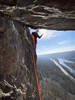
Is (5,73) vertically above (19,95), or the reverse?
(5,73)

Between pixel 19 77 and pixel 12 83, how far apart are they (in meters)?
0.41

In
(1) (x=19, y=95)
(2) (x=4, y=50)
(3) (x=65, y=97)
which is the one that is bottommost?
(3) (x=65, y=97)

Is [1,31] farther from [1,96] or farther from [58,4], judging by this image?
[1,96]

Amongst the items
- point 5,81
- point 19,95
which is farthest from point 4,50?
point 19,95

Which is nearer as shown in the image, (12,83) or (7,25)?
(7,25)

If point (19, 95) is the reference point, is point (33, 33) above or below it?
above

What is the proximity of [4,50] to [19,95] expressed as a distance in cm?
169

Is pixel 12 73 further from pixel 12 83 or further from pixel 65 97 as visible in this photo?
Answer: pixel 65 97

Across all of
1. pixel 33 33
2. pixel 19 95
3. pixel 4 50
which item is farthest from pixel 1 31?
pixel 33 33

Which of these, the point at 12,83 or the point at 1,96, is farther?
the point at 12,83

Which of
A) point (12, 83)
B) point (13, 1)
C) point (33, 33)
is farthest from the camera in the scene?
point (33, 33)

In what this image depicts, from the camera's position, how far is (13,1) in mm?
1771

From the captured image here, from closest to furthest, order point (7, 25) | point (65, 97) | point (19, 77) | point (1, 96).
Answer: point (1, 96), point (7, 25), point (19, 77), point (65, 97)

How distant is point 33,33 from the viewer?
5.19 metres
